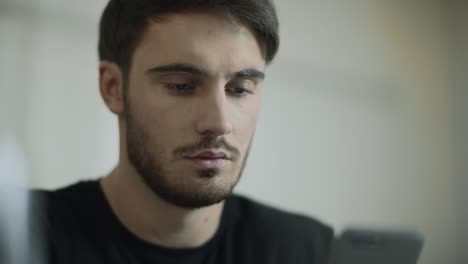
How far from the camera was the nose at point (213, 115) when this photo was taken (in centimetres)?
69

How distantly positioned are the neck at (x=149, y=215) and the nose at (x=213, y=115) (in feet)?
0.55

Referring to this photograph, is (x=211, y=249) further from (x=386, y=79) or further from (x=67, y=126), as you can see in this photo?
(x=386, y=79)

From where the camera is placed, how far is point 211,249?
0.81 m

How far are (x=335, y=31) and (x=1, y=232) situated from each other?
109cm

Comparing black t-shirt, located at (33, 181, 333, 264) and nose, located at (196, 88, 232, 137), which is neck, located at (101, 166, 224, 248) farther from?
nose, located at (196, 88, 232, 137)

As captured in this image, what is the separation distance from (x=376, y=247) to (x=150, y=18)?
466 mm

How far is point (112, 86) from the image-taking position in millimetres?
823

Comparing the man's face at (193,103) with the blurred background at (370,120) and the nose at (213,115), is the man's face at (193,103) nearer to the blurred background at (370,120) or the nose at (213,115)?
the nose at (213,115)

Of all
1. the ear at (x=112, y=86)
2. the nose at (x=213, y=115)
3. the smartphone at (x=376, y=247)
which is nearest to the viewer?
the smartphone at (x=376, y=247)

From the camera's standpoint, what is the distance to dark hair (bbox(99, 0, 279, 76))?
73cm

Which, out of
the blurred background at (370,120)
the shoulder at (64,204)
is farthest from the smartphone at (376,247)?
the blurred background at (370,120)

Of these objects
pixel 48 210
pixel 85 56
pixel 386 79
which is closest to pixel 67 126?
pixel 85 56

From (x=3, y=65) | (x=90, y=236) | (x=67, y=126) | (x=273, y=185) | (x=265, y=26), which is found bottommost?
(x=273, y=185)

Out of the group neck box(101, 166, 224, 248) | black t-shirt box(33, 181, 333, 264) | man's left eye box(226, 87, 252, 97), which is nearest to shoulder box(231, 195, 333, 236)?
black t-shirt box(33, 181, 333, 264)
